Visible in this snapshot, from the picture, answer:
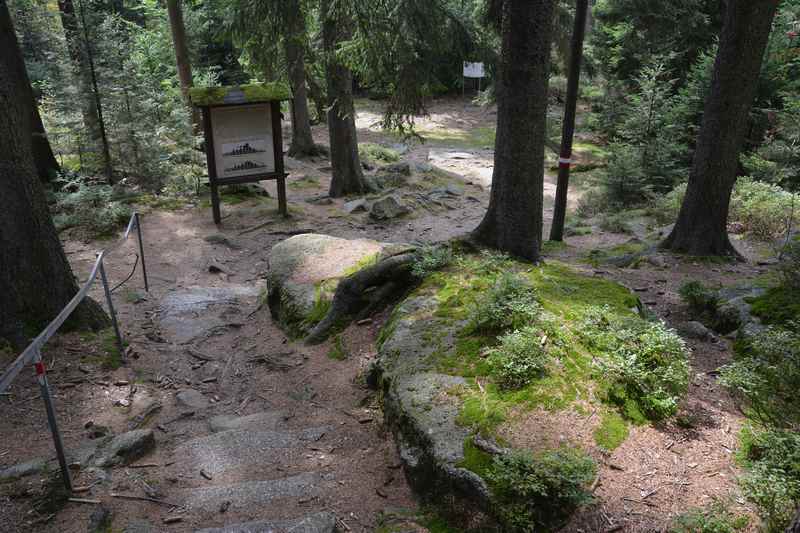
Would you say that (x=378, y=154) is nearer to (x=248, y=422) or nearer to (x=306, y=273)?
(x=306, y=273)

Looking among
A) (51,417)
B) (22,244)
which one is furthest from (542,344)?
(22,244)

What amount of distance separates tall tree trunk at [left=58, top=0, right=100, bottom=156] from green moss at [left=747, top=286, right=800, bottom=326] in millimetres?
13511

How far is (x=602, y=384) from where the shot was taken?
4297 mm

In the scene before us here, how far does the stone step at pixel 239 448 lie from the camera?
177 inches

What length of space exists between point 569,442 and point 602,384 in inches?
28.2

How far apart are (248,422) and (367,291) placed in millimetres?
2343

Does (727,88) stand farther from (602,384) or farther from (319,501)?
(319,501)

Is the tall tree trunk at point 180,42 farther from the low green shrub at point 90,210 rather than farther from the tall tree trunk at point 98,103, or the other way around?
the low green shrub at point 90,210

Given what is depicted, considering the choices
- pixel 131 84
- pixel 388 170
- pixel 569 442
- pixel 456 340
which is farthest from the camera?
pixel 388 170

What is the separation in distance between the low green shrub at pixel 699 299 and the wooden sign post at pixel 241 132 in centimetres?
913

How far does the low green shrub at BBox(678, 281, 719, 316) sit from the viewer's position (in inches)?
265

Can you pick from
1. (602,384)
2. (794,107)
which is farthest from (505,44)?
(794,107)

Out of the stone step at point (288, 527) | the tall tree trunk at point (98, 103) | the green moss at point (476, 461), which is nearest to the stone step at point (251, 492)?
the stone step at point (288, 527)

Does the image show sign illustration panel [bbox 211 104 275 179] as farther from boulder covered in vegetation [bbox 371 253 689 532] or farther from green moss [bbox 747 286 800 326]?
green moss [bbox 747 286 800 326]
